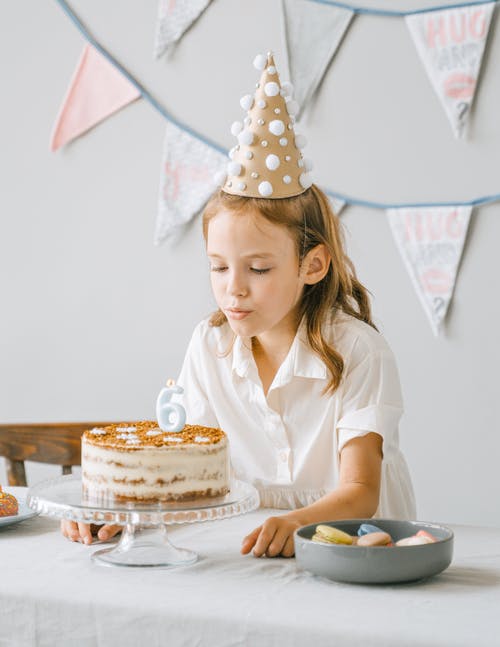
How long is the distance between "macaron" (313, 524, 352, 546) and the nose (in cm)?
42

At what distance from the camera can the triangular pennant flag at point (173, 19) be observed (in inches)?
102

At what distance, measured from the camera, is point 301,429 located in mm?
1513

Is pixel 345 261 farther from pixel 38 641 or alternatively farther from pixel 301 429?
pixel 38 641

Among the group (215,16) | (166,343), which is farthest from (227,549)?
(215,16)

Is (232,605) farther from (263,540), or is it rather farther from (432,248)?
(432,248)

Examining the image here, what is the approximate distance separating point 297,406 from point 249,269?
286mm

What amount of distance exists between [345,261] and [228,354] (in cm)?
25

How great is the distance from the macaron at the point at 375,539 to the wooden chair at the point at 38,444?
36.2 inches

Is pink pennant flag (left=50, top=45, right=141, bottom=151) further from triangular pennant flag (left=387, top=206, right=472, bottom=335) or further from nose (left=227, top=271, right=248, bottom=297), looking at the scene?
nose (left=227, top=271, right=248, bottom=297)

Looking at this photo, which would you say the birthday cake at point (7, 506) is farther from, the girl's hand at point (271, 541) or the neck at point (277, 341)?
the neck at point (277, 341)

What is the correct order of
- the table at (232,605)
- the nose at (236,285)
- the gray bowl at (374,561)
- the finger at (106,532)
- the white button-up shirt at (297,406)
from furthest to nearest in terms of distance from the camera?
the white button-up shirt at (297,406) → the nose at (236,285) → the finger at (106,532) → the gray bowl at (374,561) → the table at (232,605)

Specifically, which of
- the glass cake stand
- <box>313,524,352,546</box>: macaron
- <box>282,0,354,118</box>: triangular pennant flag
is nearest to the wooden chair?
the glass cake stand

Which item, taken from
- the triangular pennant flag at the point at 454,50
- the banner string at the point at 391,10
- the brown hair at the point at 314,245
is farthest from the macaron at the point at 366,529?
the banner string at the point at 391,10

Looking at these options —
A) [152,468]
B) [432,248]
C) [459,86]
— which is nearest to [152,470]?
[152,468]
